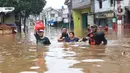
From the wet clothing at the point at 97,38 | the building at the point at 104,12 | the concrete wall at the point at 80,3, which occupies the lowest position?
the wet clothing at the point at 97,38

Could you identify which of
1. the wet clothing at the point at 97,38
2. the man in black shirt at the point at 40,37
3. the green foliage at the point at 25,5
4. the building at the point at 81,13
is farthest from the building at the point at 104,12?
the wet clothing at the point at 97,38

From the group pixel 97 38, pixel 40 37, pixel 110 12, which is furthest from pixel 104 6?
pixel 97 38

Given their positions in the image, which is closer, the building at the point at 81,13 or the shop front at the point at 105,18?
the shop front at the point at 105,18

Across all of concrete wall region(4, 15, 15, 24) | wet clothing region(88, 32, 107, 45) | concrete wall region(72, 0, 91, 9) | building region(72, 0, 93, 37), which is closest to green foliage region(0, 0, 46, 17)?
concrete wall region(4, 15, 15, 24)

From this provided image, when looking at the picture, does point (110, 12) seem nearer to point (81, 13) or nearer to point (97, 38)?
point (81, 13)

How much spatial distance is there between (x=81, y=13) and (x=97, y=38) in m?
60.3

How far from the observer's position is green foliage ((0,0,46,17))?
188 ft

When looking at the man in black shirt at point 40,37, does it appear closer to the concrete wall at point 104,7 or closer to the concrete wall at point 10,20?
the concrete wall at point 104,7

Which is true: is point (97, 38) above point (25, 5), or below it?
below

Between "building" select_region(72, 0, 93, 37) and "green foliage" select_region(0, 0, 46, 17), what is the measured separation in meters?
6.85

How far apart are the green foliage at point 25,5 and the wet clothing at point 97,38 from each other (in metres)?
42.7

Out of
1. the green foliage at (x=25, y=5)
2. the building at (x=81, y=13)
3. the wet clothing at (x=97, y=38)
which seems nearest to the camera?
the wet clothing at (x=97, y=38)

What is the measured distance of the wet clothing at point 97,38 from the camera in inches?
592

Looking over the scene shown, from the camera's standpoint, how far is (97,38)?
15.3 meters
